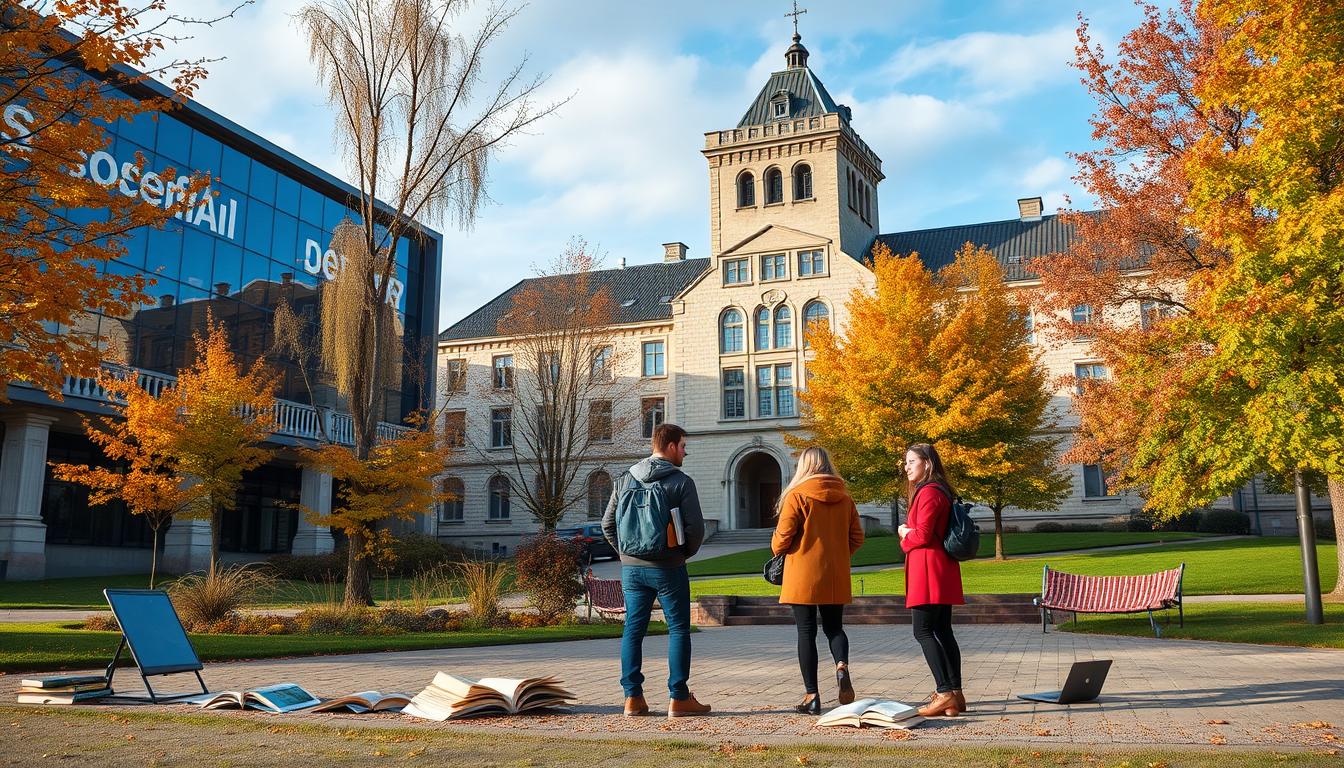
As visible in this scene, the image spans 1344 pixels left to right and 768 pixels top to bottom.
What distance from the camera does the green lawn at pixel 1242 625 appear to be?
1198cm

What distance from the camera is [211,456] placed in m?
22.0

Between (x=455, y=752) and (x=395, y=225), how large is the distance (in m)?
13.3

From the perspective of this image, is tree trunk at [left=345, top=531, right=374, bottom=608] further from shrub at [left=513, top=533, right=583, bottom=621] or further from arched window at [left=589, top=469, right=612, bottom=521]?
arched window at [left=589, top=469, right=612, bottom=521]

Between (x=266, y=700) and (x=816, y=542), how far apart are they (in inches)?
147

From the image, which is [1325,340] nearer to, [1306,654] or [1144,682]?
[1306,654]

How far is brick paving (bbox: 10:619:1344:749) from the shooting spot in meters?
5.82

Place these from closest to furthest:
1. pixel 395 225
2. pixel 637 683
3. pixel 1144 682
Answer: pixel 637 683 → pixel 1144 682 → pixel 395 225

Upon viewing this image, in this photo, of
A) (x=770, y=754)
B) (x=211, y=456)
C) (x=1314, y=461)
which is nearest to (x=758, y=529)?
(x=211, y=456)

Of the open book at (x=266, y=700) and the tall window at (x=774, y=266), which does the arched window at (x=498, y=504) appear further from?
the open book at (x=266, y=700)

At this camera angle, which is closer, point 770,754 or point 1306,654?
point 770,754

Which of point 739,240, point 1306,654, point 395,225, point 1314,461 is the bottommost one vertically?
point 1306,654

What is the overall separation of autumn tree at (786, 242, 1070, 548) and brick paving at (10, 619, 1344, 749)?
49.0 ft

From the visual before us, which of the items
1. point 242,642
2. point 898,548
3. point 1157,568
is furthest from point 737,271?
point 242,642

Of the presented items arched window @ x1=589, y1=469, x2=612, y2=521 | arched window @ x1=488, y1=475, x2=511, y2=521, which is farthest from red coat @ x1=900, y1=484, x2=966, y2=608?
arched window @ x1=488, y1=475, x2=511, y2=521
